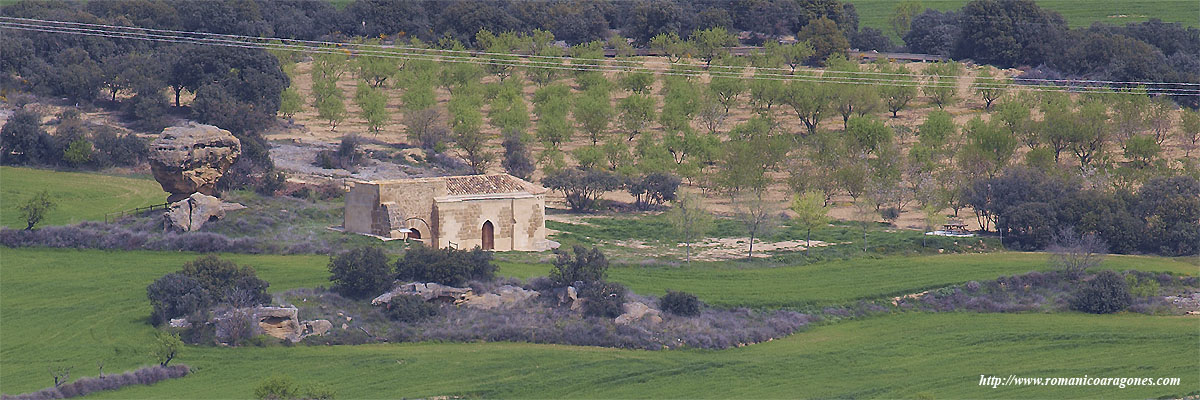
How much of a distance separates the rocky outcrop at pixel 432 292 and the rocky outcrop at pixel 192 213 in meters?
13.3

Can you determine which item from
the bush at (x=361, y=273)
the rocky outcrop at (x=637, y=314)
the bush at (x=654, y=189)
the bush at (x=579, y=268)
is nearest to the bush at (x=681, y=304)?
the rocky outcrop at (x=637, y=314)

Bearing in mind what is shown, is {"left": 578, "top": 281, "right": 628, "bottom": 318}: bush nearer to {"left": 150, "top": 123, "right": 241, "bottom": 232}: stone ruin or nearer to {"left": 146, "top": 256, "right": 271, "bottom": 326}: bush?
{"left": 146, "top": 256, "right": 271, "bottom": 326}: bush

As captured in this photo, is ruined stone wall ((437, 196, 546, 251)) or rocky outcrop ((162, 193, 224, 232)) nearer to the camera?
ruined stone wall ((437, 196, 546, 251))

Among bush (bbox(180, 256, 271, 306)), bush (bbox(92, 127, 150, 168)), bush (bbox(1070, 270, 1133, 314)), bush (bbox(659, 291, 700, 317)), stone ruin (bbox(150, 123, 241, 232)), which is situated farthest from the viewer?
bush (bbox(92, 127, 150, 168))

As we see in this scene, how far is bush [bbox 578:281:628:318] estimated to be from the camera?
59062 millimetres

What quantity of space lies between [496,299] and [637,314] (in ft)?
15.8

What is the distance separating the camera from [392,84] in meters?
112

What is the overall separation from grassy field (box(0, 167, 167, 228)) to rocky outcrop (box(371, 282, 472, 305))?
20.3 meters

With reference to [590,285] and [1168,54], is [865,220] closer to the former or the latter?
[590,285]

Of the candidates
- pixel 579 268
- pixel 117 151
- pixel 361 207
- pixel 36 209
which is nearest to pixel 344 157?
pixel 117 151

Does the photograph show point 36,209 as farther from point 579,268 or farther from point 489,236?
point 579,268

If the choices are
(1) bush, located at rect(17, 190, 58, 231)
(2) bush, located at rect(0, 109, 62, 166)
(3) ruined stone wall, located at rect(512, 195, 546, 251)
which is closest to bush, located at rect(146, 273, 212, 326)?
(3) ruined stone wall, located at rect(512, 195, 546, 251)

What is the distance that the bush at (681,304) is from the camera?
5959 centimetres

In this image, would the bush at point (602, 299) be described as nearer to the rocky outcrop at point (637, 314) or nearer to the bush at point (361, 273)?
the rocky outcrop at point (637, 314)
